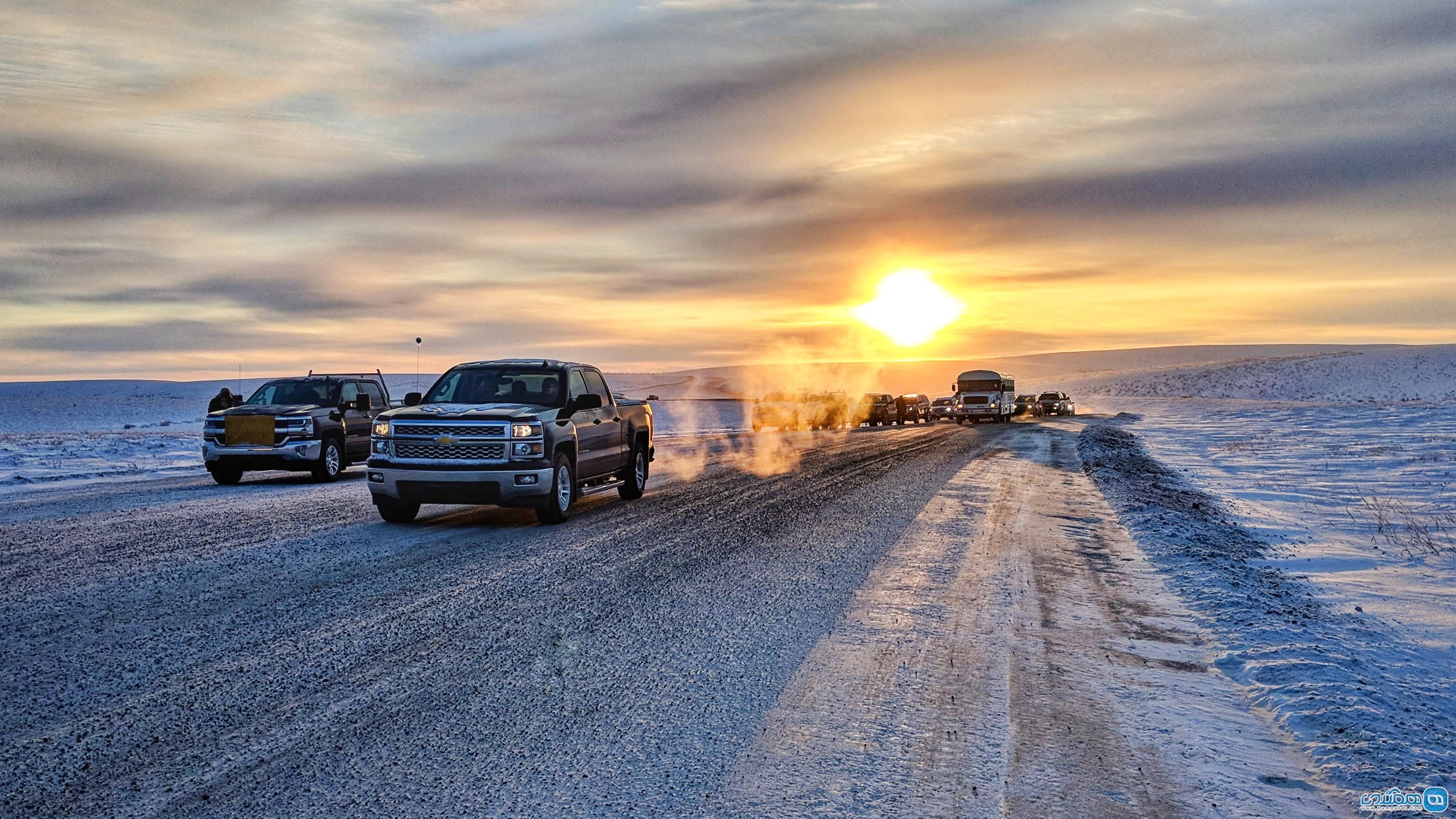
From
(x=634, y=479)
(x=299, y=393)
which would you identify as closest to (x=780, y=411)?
(x=299, y=393)

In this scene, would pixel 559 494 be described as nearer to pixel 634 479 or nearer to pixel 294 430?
pixel 634 479

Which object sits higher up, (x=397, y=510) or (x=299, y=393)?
(x=299, y=393)

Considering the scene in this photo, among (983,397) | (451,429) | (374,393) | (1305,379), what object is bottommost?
(983,397)

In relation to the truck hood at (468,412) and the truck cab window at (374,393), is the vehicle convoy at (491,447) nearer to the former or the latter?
the truck hood at (468,412)

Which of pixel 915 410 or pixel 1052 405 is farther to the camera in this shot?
pixel 1052 405

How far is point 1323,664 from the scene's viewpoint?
6059 mm

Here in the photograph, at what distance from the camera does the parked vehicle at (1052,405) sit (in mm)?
71812

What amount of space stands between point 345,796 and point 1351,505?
1491 cm

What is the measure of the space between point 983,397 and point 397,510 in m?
48.5

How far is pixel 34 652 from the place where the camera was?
236 inches

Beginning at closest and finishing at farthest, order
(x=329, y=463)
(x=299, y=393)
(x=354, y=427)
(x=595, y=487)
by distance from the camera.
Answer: (x=595, y=487) < (x=329, y=463) < (x=299, y=393) < (x=354, y=427)

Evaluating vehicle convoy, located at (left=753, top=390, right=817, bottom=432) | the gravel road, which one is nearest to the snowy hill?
vehicle convoy, located at (left=753, top=390, right=817, bottom=432)

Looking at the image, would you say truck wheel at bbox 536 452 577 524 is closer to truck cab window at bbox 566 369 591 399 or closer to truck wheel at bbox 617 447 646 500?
truck cab window at bbox 566 369 591 399

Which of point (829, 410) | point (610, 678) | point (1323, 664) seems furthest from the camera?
point (829, 410)
